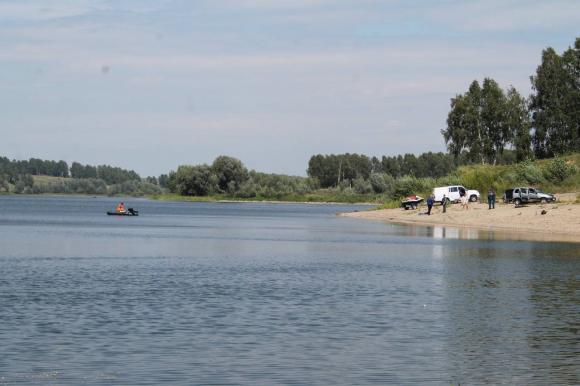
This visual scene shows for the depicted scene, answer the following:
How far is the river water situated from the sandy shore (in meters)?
19.9

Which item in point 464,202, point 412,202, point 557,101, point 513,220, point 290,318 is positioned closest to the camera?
point 290,318

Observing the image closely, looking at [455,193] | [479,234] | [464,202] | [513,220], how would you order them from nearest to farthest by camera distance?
[479,234] < [513,220] < [464,202] < [455,193]

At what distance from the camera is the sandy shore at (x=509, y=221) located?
72.6m

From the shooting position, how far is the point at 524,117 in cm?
12569

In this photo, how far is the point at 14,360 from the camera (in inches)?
788

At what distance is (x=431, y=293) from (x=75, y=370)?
17401 mm

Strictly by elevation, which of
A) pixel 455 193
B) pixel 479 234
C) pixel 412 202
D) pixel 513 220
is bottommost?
pixel 479 234

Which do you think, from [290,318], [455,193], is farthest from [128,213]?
[290,318]

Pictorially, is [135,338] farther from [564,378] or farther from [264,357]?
[564,378]

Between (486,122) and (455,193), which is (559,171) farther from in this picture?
(486,122)

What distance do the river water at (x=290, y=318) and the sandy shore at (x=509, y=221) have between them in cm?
1985

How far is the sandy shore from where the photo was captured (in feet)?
238

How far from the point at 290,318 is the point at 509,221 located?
57.8 metres

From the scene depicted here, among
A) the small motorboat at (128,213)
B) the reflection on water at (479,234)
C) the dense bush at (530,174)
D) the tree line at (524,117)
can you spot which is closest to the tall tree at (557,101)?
the tree line at (524,117)
